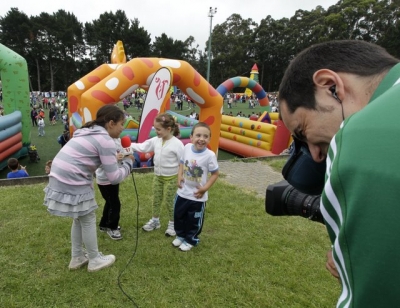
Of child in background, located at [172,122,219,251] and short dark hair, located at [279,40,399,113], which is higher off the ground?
short dark hair, located at [279,40,399,113]

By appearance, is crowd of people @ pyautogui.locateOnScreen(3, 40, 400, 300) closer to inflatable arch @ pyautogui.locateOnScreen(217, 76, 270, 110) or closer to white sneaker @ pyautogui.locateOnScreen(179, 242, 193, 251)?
white sneaker @ pyautogui.locateOnScreen(179, 242, 193, 251)

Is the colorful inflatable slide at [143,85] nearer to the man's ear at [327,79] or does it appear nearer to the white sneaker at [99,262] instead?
the white sneaker at [99,262]

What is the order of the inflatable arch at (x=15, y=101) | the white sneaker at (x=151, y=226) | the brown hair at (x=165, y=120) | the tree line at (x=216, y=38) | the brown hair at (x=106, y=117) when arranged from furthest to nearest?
the tree line at (x=216, y=38) < the inflatable arch at (x=15, y=101) < the white sneaker at (x=151, y=226) < the brown hair at (x=165, y=120) < the brown hair at (x=106, y=117)

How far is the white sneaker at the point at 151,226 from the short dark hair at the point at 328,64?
117 inches

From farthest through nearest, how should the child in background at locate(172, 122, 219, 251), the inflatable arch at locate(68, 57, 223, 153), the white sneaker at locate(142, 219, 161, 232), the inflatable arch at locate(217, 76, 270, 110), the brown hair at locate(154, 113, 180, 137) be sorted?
the inflatable arch at locate(217, 76, 270, 110) → the inflatable arch at locate(68, 57, 223, 153) → the white sneaker at locate(142, 219, 161, 232) → the brown hair at locate(154, 113, 180, 137) → the child in background at locate(172, 122, 219, 251)

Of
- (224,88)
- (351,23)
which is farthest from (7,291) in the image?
(351,23)

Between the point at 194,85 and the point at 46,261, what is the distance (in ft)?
17.3

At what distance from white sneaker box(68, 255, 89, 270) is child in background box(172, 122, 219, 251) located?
0.90m

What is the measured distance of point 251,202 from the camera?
4.58 meters

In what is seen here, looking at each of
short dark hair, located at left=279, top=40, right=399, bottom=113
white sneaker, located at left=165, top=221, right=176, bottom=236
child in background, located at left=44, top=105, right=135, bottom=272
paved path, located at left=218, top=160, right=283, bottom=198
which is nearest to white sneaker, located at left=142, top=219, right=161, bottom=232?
white sneaker, located at left=165, top=221, right=176, bottom=236

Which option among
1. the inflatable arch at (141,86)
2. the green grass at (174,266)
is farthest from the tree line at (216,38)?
the green grass at (174,266)

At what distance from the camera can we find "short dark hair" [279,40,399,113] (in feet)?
2.41

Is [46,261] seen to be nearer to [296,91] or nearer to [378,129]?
[296,91]

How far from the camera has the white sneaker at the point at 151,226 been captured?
139 inches
